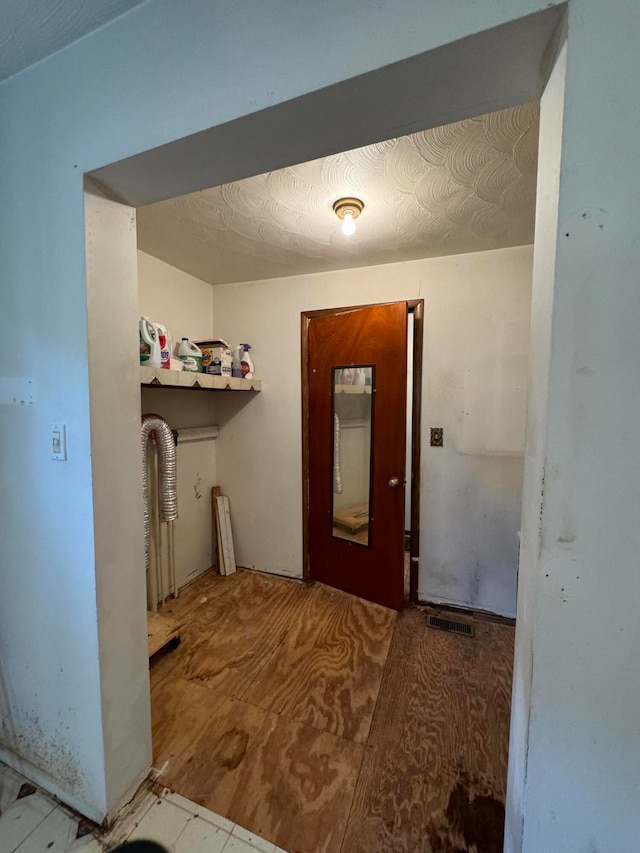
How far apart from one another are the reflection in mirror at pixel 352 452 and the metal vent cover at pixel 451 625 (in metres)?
0.63

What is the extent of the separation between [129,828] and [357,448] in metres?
1.95

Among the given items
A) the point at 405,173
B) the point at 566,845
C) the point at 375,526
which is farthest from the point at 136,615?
the point at 405,173

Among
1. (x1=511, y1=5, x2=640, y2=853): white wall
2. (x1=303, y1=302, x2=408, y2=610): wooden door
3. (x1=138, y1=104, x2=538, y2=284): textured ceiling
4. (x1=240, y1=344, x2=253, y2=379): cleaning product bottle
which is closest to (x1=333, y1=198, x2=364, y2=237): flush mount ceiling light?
(x1=138, y1=104, x2=538, y2=284): textured ceiling

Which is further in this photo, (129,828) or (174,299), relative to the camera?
(174,299)

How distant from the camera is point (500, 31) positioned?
576 millimetres

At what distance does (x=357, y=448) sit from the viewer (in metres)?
2.37

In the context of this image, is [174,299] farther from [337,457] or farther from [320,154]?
[320,154]

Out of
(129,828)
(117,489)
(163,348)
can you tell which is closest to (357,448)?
(163,348)

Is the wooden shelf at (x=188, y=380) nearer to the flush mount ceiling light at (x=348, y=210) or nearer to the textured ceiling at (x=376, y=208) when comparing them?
the textured ceiling at (x=376, y=208)

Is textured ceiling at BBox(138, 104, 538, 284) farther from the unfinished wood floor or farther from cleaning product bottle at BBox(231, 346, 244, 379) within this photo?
the unfinished wood floor

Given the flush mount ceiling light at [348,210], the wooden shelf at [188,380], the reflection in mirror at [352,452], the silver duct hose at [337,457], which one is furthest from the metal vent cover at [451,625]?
the flush mount ceiling light at [348,210]

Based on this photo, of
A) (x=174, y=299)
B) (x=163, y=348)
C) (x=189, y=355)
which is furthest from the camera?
(x=174, y=299)

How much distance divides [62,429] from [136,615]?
2.27 ft

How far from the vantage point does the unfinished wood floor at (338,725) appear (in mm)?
1095
